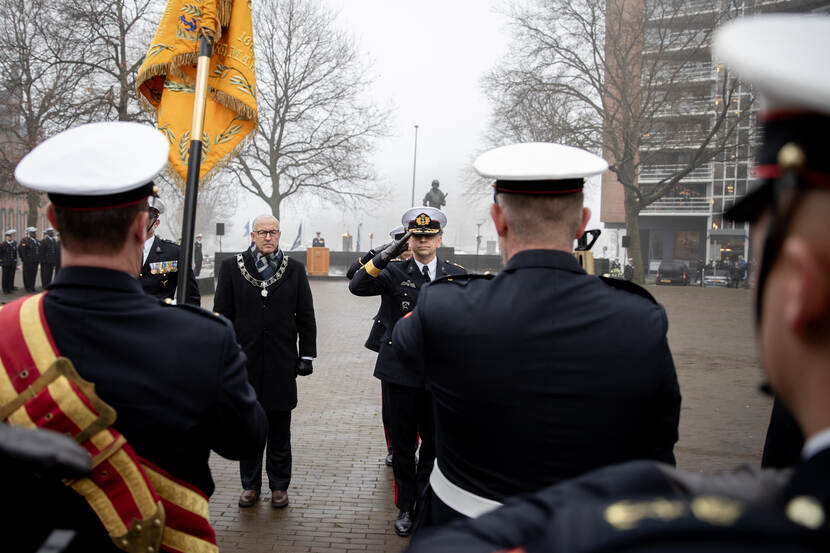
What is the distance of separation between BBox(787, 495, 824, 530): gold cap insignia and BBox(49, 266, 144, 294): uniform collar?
68.6 inches

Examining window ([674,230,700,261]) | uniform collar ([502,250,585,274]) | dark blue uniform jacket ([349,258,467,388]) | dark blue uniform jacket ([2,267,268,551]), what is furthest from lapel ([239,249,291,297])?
window ([674,230,700,261])

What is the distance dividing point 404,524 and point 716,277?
38277 millimetres

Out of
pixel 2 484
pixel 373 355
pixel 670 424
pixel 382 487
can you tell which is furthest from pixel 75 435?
pixel 373 355

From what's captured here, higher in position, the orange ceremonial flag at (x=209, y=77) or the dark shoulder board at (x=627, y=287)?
the orange ceremonial flag at (x=209, y=77)

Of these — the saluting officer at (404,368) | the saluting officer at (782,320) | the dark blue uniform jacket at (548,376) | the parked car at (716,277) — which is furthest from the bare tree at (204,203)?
the parked car at (716,277)

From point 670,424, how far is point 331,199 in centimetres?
3524

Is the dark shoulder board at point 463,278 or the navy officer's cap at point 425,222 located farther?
the navy officer's cap at point 425,222

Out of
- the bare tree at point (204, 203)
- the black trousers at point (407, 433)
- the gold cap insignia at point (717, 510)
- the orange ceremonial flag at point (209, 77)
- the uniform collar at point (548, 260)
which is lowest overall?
the black trousers at point (407, 433)

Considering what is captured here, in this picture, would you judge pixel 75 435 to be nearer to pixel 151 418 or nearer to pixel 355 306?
pixel 151 418

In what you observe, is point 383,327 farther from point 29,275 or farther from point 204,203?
point 204,203

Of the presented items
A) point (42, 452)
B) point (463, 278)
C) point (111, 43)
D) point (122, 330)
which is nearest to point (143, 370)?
point (122, 330)

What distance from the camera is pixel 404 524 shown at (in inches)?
191

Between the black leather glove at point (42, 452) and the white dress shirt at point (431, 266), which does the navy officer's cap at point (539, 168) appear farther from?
the white dress shirt at point (431, 266)

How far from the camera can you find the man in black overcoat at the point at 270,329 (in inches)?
209
